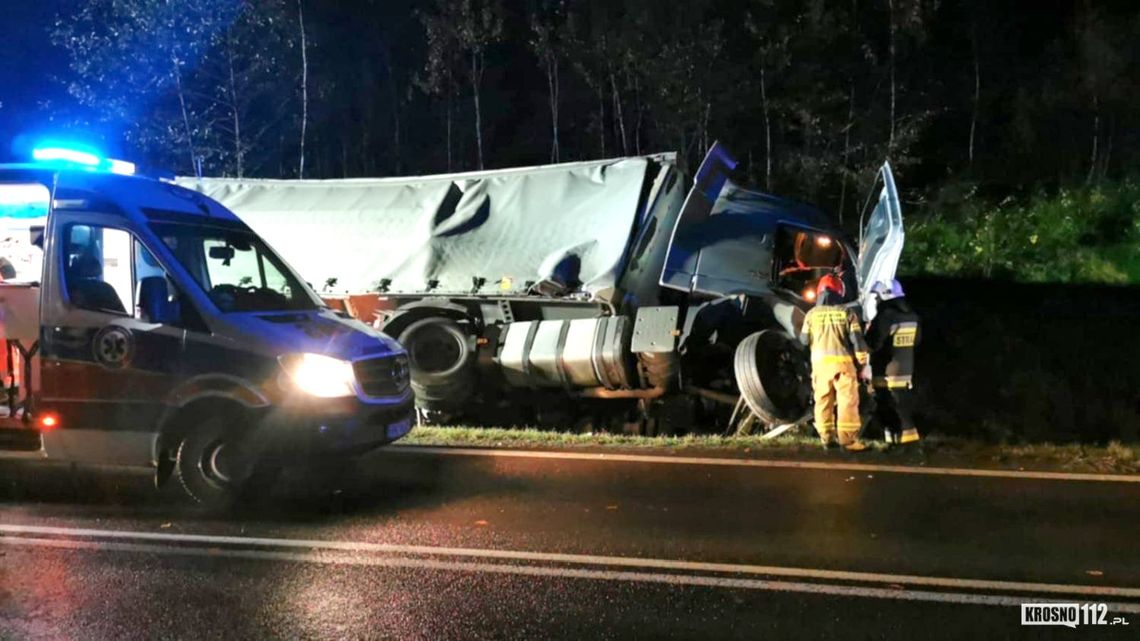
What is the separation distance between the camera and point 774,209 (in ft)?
31.4

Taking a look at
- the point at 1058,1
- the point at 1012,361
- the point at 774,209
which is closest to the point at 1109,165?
the point at 1058,1

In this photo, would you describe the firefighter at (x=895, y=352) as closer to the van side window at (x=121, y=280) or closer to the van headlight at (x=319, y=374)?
the van headlight at (x=319, y=374)

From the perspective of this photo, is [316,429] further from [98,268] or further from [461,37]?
[461,37]

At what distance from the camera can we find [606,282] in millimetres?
9008

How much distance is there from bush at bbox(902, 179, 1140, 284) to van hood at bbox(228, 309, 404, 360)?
14958 millimetres

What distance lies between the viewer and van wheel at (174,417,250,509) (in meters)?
6.12

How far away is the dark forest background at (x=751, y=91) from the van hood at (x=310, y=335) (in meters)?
11.6

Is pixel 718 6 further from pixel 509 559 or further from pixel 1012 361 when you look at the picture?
pixel 509 559

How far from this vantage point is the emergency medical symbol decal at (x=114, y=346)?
607cm

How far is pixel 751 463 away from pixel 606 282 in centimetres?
252

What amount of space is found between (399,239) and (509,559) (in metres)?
6.13

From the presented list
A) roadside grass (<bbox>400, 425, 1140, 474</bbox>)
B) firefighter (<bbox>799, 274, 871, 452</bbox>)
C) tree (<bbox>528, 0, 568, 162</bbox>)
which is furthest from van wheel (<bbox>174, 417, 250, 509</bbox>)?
tree (<bbox>528, 0, 568, 162</bbox>)

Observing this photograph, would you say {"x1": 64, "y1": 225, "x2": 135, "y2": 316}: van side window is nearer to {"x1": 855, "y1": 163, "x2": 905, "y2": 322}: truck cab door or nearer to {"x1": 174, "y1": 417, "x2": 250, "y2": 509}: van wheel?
{"x1": 174, "y1": 417, "x2": 250, "y2": 509}: van wheel

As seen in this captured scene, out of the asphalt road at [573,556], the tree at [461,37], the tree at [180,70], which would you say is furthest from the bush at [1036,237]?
the tree at [180,70]
